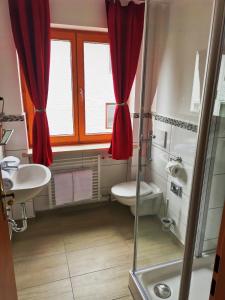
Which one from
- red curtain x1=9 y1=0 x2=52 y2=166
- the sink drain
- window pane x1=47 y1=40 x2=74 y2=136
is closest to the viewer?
the sink drain

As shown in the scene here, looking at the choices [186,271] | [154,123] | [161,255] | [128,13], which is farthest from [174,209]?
[128,13]

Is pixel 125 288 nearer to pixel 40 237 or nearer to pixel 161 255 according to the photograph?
pixel 161 255

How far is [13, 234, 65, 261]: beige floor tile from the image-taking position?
210cm

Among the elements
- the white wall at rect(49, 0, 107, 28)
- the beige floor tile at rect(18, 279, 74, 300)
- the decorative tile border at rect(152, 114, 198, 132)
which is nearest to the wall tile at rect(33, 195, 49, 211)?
the beige floor tile at rect(18, 279, 74, 300)

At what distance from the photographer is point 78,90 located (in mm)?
2602

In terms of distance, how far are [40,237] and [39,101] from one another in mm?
1405

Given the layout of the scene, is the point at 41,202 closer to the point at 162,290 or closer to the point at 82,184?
the point at 82,184

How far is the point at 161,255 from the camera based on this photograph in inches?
79.4

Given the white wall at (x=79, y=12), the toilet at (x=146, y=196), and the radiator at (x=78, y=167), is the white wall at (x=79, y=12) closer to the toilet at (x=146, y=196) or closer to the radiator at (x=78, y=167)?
the radiator at (x=78, y=167)

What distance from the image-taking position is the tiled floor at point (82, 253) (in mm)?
1737

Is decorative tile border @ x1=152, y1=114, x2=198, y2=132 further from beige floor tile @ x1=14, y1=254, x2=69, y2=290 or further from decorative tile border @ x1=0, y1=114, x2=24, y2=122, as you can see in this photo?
beige floor tile @ x1=14, y1=254, x2=69, y2=290

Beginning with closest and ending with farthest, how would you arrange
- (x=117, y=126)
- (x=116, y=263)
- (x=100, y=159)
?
1. (x=116, y=263)
2. (x=117, y=126)
3. (x=100, y=159)

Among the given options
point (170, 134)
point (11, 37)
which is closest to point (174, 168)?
point (170, 134)

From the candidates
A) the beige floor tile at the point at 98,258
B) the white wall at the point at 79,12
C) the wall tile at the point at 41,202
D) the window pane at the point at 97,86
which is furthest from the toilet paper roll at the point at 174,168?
the white wall at the point at 79,12
